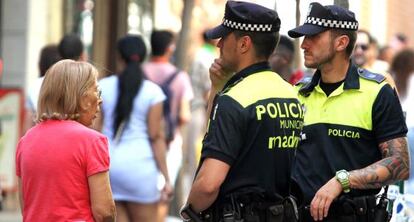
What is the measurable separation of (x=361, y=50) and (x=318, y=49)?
14.7 feet

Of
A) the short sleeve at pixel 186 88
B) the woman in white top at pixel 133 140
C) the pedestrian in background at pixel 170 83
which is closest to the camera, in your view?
the woman in white top at pixel 133 140

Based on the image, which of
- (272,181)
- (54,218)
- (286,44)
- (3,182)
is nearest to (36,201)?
(54,218)

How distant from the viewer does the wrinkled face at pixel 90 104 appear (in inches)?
217

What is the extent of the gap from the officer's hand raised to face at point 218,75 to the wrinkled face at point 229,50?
8 cm

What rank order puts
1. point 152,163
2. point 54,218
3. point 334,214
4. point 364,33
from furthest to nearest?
point 364,33 < point 152,163 < point 334,214 < point 54,218

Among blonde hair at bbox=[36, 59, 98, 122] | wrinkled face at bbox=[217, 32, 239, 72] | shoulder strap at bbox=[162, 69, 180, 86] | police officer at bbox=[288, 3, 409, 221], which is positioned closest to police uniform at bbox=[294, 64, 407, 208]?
police officer at bbox=[288, 3, 409, 221]

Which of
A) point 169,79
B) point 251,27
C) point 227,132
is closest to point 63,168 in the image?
point 227,132

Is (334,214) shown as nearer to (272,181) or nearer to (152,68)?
(272,181)

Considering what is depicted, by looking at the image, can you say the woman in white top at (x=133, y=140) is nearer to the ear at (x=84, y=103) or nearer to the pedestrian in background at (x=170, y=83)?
the pedestrian in background at (x=170, y=83)

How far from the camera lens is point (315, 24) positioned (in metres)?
5.96

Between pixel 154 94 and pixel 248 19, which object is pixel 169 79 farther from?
pixel 248 19

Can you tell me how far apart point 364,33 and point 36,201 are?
6.02 meters

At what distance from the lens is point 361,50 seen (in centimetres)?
1040

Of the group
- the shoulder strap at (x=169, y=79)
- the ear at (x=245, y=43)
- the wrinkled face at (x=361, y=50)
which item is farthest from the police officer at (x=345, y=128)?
the shoulder strap at (x=169, y=79)
